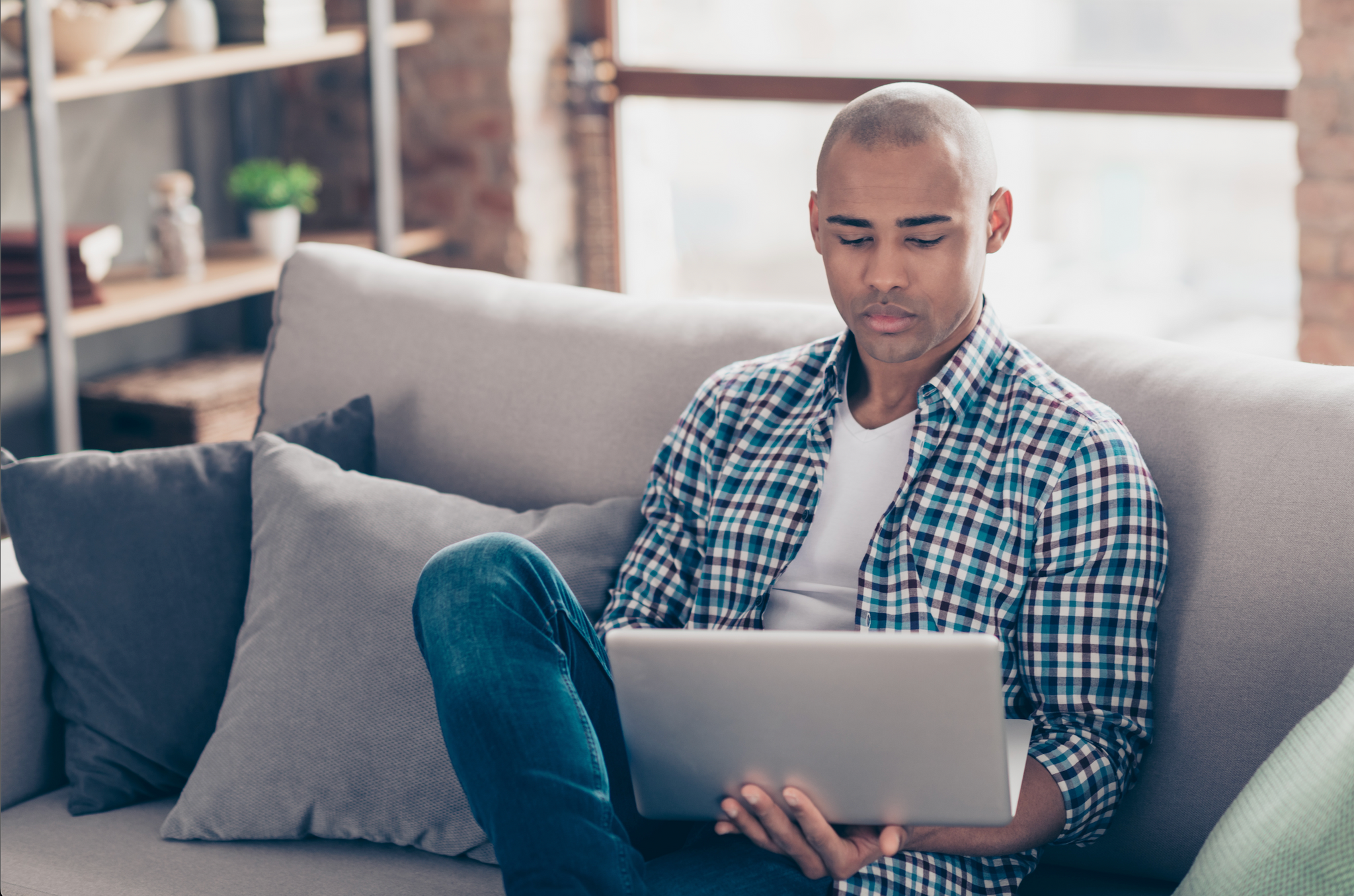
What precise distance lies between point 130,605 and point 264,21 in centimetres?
188

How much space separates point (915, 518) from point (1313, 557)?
0.36 metres

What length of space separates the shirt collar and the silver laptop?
373 millimetres

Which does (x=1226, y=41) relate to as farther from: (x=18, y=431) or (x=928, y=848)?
(x=18, y=431)

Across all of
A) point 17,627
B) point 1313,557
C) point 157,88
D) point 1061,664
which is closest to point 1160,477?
point 1313,557

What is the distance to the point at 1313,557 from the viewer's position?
1.27m

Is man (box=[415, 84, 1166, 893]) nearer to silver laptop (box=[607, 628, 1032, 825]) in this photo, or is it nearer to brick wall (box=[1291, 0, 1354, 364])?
silver laptop (box=[607, 628, 1032, 825])

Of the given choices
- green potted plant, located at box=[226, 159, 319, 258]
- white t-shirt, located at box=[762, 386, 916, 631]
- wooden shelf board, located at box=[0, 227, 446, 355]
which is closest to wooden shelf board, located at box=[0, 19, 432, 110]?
green potted plant, located at box=[226, 159, 319, 258]

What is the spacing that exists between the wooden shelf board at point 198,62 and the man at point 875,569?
1.63m

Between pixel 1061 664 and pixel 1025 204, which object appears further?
pixel 1025 204

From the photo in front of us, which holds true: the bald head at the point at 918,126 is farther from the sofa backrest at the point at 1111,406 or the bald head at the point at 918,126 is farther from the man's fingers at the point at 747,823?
the man's fingers at the point at 747,823

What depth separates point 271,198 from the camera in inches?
123

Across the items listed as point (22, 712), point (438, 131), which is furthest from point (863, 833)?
point (438, 131)

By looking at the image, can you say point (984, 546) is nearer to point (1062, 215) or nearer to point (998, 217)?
point (998, 217)

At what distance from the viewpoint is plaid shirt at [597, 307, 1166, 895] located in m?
1.21
